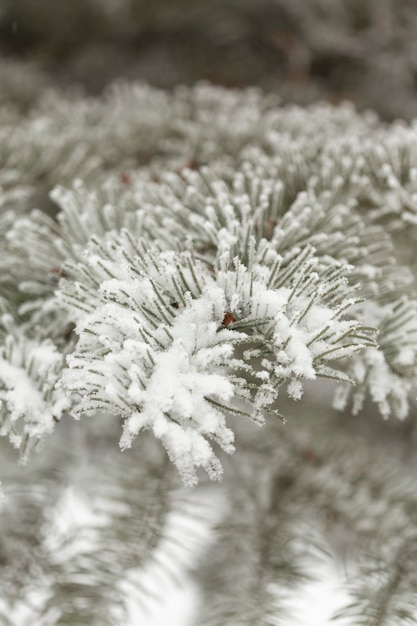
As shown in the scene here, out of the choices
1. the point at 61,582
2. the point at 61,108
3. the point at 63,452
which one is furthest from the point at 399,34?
the point at 61,582

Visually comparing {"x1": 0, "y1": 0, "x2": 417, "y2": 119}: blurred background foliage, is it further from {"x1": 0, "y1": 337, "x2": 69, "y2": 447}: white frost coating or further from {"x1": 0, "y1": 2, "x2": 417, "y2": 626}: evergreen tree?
{"x1": 0, "y1": 337, "x2": 69, "y2": 447}: white frost coating

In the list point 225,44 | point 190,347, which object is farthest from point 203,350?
point 225,44

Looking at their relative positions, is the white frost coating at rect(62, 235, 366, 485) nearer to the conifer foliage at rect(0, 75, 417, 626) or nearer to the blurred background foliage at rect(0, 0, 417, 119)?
the conifer foliage at rect(0, 75, 417, 626)

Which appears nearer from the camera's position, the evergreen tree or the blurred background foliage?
the evergreen tree

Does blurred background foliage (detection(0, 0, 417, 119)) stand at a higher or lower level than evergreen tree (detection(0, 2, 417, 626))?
higher

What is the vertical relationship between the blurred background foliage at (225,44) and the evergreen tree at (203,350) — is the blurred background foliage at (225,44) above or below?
above

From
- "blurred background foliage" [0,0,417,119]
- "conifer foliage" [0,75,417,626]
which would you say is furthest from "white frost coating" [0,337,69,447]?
"blurred background foliage" [0,0,417,119]

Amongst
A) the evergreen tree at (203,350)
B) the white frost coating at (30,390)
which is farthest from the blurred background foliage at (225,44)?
the white frost coating at (30,390)

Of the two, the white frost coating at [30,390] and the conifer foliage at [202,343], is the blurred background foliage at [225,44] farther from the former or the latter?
the white frost coating at [30,390]
